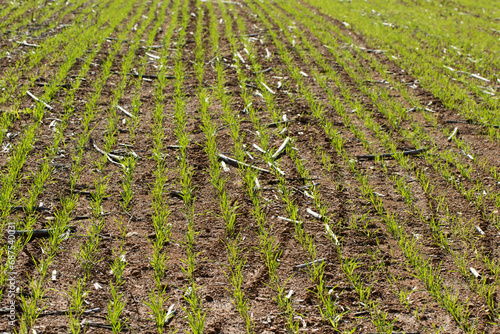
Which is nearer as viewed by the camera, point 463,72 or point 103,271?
point 103,271

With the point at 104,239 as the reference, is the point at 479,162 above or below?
above

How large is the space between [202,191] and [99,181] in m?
1.05

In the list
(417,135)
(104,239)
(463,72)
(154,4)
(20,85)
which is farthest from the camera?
(154,4)

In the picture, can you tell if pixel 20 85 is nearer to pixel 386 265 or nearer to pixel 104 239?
pixel 104 239

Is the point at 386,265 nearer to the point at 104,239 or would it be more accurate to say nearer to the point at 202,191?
the point at 202,191

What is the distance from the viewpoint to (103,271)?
3111 millimetres

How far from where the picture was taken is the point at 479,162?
4719mm

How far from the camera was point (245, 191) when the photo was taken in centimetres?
416

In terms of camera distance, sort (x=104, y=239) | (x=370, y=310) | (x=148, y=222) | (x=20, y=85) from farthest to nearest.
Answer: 1. (x=20, y=85)
2. (x=148, y=222)
3. (x=104, y=239)
4. (x=370, y=310)

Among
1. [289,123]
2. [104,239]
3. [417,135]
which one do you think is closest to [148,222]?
[104,239]

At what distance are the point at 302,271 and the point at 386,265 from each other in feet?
2.24

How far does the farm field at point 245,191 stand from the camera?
288cm

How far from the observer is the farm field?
2875mm

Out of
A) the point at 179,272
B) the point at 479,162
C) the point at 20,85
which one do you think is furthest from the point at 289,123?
the point at 20,85
